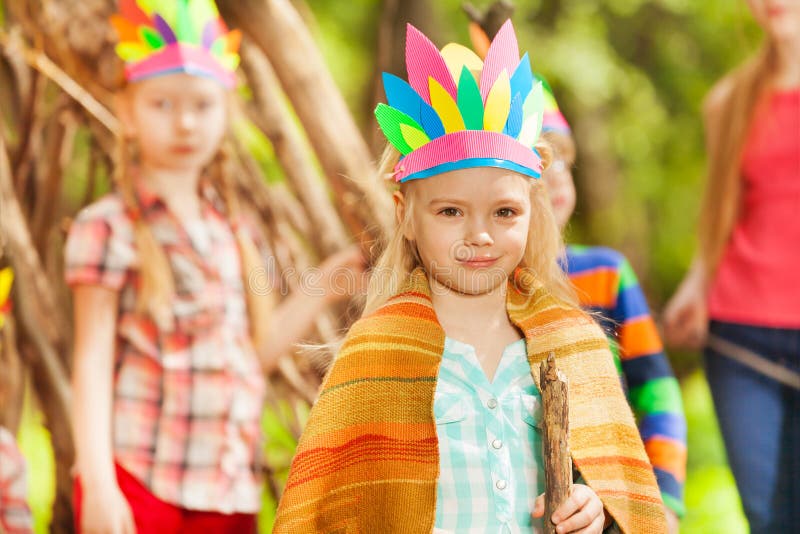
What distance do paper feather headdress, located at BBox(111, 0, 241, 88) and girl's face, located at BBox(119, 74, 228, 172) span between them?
0.03 metres

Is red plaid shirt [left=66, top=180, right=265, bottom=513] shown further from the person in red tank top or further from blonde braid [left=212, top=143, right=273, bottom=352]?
the person in red tank top

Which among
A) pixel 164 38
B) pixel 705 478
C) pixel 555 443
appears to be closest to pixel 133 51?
pixel 164 38

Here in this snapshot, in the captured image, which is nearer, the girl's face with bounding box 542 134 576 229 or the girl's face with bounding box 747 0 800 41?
the girl's face with bounding box 542 134 576 229

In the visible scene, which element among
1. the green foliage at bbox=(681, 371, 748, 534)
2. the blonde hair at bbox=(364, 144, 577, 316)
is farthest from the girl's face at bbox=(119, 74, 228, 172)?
the green foliage at bbox=(681, 371, 748, 534)

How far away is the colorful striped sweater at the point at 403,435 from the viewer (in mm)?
1433

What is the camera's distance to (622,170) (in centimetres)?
456

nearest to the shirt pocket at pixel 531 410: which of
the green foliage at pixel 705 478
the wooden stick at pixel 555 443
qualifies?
the wooden stick at pixel 555 443

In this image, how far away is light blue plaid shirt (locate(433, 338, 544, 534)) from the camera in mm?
1436

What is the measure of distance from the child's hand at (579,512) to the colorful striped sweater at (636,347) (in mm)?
655

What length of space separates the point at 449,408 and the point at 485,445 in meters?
0.08

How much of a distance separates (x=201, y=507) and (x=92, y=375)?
41 centimetres

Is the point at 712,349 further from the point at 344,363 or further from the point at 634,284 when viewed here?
the point at 344,363

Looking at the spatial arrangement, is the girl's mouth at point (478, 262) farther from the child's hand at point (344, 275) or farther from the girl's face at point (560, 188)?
the child's hand at point (344, 275)

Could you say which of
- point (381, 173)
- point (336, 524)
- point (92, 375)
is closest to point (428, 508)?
point (336, 524)
